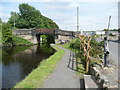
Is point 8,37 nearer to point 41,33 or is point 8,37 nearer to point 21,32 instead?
point 21,32

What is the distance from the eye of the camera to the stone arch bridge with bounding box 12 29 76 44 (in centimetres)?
3931

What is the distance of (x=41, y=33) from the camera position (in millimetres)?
42406

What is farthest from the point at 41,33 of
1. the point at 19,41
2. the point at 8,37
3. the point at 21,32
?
the point at 8,37

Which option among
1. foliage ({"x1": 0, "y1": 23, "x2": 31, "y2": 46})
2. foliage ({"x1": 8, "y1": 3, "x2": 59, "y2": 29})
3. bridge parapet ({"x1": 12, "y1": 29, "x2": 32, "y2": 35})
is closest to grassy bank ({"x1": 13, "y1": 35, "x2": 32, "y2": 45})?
foliage ({"x1": 0, "y1": 23, "x2": 31, "y2": 46})

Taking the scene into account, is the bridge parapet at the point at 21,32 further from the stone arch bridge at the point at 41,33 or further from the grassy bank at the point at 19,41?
the grassy bank at the point at 19,41

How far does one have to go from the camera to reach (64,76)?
26.8ft

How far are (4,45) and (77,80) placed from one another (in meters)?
31.9

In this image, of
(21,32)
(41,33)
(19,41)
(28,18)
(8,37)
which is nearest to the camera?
(8,37)

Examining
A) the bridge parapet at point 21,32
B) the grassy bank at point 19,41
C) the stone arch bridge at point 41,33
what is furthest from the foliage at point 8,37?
the stone arch bridge at point 41,33

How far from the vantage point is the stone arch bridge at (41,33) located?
129 ft

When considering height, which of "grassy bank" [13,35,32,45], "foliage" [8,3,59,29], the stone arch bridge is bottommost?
"grassy bank" [13,35,32,45]

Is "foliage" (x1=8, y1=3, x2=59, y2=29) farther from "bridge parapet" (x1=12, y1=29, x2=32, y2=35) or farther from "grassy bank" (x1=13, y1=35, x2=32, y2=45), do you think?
"grassy bank" (x1=13, y1=35, x2=32, y2=45)

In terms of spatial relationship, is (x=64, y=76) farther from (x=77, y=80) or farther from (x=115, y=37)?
(x=115, y=37)

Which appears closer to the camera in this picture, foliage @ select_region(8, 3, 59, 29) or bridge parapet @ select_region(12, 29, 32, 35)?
bridge parapet @ select_region(12, 29, 32, 35)
